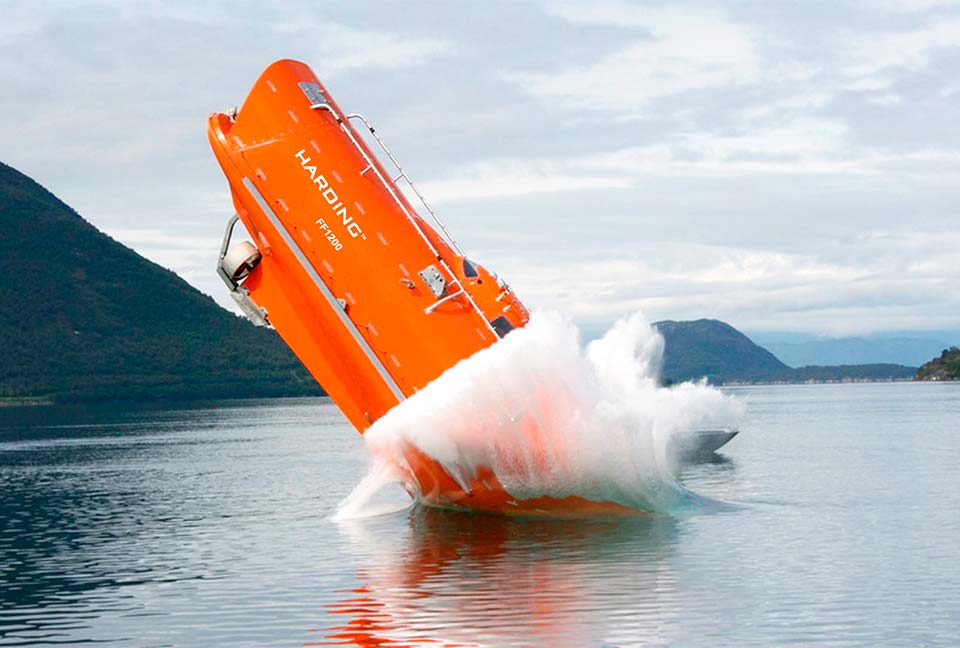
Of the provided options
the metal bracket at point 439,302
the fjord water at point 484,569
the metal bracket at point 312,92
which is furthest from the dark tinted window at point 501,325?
the metal bracket at point 312,92

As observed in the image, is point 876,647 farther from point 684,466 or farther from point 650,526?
point 684,466

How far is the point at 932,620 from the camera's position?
19453 millimetres

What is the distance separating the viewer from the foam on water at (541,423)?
27969 millimetres

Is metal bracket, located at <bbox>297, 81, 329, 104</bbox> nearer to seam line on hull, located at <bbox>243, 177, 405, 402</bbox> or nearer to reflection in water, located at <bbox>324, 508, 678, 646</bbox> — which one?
seam line on hull, located at <bbox>243, 177, 405, 402</bbox>

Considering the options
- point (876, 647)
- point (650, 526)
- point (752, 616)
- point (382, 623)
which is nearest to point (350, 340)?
point (650, 526)

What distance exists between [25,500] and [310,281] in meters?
17.4

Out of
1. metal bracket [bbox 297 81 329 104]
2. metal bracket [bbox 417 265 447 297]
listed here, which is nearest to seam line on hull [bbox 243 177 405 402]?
metal bracket [bbox 417 265 447 297]

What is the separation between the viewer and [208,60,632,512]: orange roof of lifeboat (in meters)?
29.5

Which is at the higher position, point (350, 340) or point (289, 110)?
point (289, 110)

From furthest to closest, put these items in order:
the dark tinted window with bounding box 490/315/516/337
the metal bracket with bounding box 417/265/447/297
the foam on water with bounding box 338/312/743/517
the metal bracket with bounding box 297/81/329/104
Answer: the metal bracket with bounding box 297/81/329/104 < the metal bracket with bounding box 417/265/447/297 < the dark tinted window with bounding box 490/315/516/337 < the foam on water with bounding box 338/312/743/517

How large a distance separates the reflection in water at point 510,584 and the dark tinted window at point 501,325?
4101 millimetres

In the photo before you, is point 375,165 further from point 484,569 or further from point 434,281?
point 484,569

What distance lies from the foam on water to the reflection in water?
1096mm

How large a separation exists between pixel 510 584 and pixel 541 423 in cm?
548
